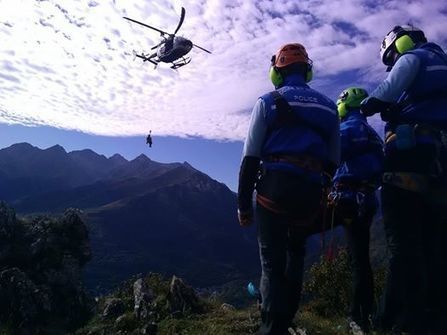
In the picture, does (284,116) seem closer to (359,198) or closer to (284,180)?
(284,180)

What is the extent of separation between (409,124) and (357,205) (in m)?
1.95

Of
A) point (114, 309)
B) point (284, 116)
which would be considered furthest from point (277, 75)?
point (114, 309)

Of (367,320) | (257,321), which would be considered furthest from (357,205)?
(257,321)

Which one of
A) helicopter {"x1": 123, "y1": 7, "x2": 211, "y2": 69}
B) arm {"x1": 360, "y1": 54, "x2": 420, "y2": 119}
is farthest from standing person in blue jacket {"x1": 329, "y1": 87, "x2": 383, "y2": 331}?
helicopter {"x1": 123, "y1": 7, "x2": 211, "y2": 69}

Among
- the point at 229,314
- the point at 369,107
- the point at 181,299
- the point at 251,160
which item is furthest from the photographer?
the point at 181,299

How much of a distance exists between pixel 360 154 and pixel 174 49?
38.1 m

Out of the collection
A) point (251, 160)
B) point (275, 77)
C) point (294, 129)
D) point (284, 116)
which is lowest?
point (251, 160)

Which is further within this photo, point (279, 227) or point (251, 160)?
point (251, 160)

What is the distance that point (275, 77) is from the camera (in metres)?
6.39

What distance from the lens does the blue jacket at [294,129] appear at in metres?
5.45

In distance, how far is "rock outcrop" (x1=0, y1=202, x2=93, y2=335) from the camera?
1080 centimetres

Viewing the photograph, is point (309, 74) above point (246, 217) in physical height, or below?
above

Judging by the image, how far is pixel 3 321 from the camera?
1024cm

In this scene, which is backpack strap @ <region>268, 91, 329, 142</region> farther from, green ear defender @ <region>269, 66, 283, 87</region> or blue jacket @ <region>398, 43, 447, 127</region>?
blue jacket @ <region>398, 43, 447, 127</region>
